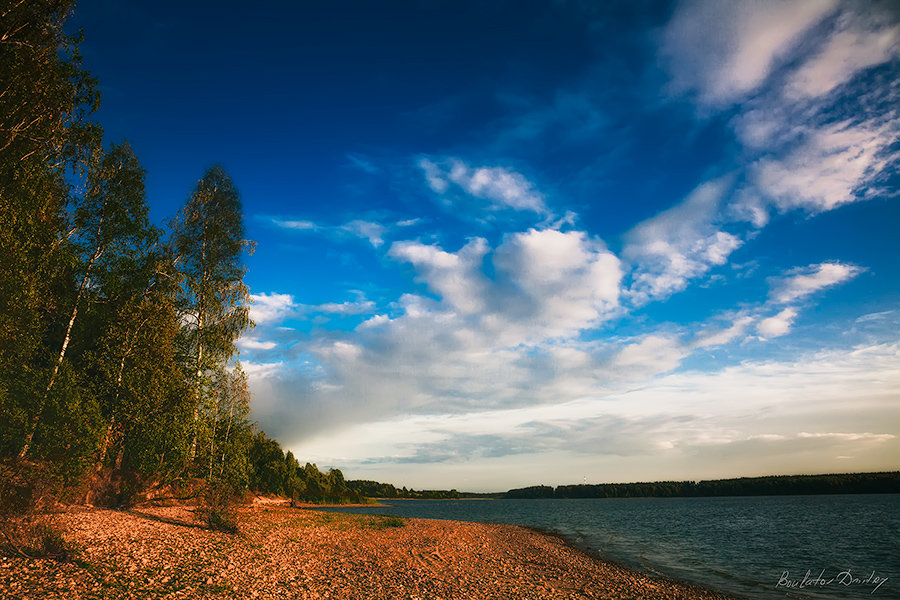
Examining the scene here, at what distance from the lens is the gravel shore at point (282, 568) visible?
1462cm

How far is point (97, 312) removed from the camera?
1103 inches

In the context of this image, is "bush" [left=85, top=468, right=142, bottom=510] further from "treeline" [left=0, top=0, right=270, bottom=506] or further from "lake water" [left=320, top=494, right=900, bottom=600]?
"lake water" [left=320, top=494, right=900, bottom=600]

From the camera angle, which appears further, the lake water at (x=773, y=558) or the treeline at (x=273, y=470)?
the treeline at (x=273, y=470)

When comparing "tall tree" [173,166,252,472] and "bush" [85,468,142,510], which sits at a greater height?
"tall tree" [173,166,252,472]

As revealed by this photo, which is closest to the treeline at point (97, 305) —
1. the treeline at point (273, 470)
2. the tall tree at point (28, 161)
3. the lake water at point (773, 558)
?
the tall tree at point (28, 161)

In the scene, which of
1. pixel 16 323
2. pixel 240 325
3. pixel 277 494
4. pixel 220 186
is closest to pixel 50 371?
pixel 16 323

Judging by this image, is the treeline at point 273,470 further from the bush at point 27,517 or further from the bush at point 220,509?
the bush at point 27,517

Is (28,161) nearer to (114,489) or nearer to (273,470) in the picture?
(114,489)

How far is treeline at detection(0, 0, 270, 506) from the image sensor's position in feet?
61.8

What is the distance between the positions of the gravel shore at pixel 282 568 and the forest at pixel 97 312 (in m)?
3.34

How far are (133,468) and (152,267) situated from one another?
1447 centimetres

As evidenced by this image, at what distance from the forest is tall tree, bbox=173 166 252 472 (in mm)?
101
